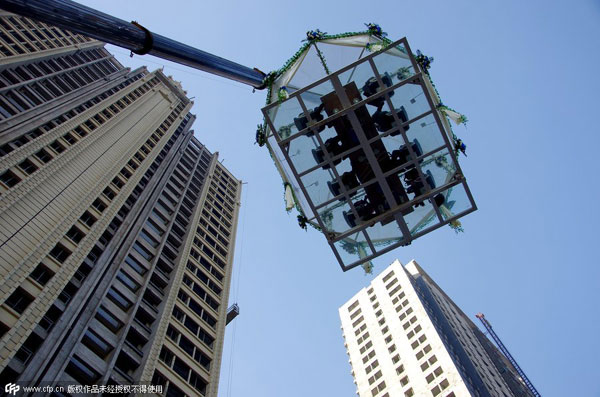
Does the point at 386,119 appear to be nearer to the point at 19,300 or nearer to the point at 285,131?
the point at 285,131

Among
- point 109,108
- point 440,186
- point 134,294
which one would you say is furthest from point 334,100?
point 109,108

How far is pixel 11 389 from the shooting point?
67.4 ft

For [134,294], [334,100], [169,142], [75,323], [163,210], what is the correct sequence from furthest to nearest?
[169,142] → [163,210] → [134,294] → [75,323] → [334,100]

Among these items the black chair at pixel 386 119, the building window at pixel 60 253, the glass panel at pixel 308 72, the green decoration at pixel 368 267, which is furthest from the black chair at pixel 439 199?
the building window at pixel 60 253

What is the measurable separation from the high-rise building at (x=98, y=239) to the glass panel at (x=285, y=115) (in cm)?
1765

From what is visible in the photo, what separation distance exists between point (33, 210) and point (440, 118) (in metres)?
27.1

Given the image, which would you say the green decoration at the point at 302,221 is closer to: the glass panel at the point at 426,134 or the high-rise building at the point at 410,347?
the glass panel at the point at 426,134

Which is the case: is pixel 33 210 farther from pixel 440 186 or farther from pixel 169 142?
pixel 169 142

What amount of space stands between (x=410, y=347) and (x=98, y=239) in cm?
3912

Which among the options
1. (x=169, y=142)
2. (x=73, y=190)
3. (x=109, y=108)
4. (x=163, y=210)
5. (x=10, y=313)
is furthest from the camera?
(x=169, y=142)

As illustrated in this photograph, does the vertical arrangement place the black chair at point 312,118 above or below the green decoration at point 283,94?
below

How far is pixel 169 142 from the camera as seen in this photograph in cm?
6225

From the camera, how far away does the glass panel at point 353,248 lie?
1211 centimetres

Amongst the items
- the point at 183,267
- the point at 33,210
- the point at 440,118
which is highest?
the point at 183,267
